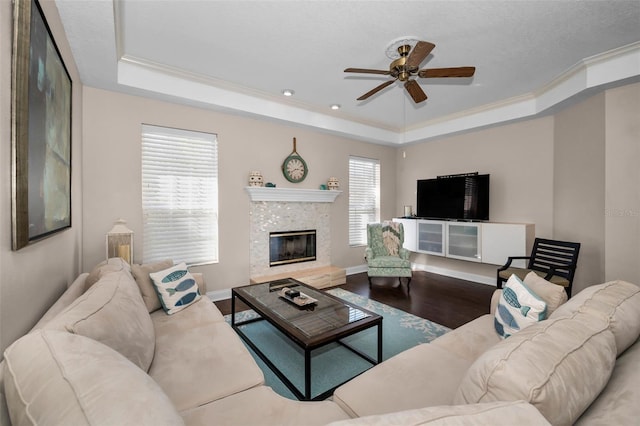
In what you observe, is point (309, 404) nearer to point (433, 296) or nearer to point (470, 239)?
point (433, 296)

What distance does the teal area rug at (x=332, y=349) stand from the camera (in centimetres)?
209

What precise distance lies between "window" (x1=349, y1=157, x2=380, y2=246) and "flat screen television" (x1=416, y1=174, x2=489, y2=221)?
89cm

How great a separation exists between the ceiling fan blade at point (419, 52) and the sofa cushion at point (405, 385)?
215cm

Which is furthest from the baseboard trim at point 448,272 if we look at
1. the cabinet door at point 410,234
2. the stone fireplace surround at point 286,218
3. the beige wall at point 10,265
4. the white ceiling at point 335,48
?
the beige wall at point 10,265

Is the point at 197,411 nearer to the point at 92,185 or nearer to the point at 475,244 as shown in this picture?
the point at 92,185

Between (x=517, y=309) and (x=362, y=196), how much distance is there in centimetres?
407

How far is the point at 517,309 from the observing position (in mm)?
1640

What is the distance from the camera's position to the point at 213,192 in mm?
3871

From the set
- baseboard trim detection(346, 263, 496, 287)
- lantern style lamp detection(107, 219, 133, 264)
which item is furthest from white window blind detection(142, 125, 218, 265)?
baseboard trim detection(346, 263, 496, 287)

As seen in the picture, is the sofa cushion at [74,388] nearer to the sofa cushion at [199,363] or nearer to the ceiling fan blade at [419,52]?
the sofa cushion at [199,363]

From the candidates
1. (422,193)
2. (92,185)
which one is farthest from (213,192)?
(422,193)

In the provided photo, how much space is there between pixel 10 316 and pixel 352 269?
472 centimetres

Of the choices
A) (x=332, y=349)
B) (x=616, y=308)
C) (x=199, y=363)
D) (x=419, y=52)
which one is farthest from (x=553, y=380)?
(x=419, y=52)

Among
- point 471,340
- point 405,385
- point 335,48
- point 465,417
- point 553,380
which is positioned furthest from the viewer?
point 335,48
